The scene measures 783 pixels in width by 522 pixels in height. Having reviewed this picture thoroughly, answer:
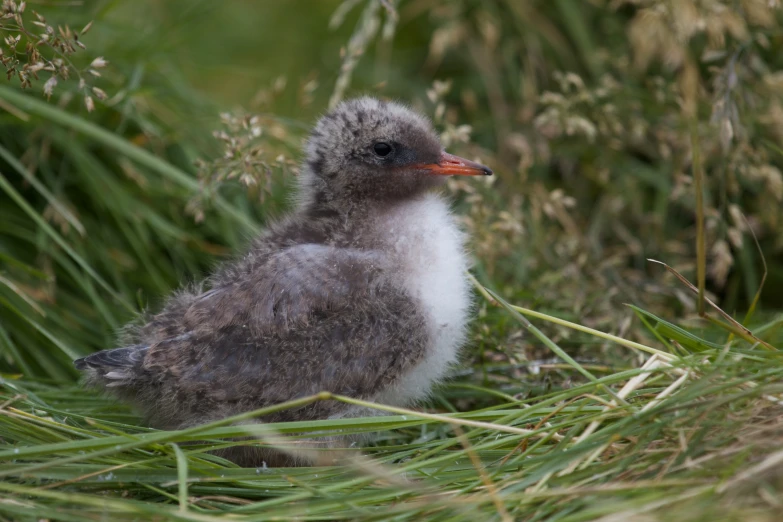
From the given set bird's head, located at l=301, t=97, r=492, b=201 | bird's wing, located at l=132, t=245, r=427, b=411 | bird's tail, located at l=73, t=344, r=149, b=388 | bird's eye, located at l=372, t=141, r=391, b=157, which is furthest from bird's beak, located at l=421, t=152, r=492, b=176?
bird's tail, located at l=73, t=344, r=149, b=388

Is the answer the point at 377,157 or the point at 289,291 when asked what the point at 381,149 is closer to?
the point at 377,157

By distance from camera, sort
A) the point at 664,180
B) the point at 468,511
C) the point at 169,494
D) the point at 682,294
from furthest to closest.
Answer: the point at 664,180
the point at 682,294
the point at 169,494
the point at 468,511

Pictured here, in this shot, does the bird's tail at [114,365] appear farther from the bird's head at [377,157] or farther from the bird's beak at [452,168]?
the bird's beak at [452,168]

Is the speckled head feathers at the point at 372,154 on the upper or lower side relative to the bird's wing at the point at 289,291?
upper

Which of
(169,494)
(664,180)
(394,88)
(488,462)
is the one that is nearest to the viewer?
(169,494)

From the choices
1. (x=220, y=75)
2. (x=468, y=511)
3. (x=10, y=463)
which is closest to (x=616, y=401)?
(x=468, y=511)

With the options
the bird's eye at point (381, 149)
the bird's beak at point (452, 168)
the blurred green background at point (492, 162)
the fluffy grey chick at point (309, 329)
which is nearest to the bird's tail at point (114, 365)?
the fluffy grey chick at point (309, 329)

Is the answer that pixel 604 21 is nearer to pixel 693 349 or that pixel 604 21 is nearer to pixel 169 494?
pixel 693 349

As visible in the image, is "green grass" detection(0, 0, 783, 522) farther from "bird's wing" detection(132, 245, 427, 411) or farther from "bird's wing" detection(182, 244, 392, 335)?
"bird's wing" detection(182, 244, 392, 335)

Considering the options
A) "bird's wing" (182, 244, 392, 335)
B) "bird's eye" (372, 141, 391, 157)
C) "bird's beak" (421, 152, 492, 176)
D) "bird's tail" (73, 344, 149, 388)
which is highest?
"bird's eye" (372, 141, 391, 157)
